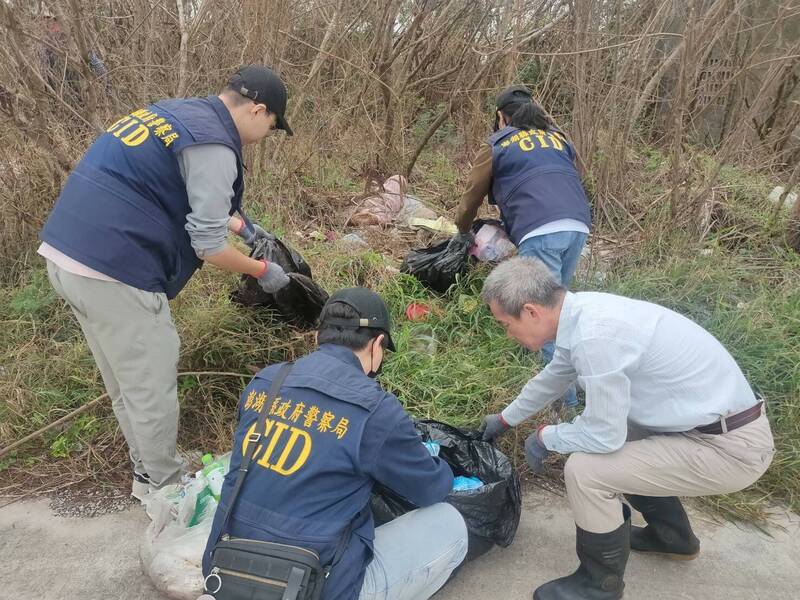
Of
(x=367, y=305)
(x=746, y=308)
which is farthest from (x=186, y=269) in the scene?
(x=746, y=308)

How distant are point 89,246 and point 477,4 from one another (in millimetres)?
5304

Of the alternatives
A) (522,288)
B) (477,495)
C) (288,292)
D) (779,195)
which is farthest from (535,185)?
(779,195)

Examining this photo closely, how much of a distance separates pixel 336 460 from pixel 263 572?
13.6 inches

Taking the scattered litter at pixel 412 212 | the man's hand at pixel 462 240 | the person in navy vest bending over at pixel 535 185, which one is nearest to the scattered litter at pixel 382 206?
the scattered litter at pixel 412 212

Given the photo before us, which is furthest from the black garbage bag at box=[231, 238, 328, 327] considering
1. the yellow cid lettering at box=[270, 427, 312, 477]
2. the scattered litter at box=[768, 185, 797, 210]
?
the scattered litter at box=[768, 185, 797, 210]

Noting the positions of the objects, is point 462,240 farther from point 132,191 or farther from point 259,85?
point 132,191

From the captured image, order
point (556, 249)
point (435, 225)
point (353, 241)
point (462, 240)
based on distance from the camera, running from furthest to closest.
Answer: point (435, 225)
point (353, 241)
point (462, 240)
point (556, 249)

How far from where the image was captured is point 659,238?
4316 millimetres

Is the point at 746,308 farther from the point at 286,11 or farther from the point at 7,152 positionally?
the point at 7,152

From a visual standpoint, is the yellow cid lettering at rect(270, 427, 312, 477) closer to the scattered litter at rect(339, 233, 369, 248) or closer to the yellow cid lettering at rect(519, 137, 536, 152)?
the yellow cid lettering at rect(519, 137, 536, 152)

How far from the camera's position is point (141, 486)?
102 inches

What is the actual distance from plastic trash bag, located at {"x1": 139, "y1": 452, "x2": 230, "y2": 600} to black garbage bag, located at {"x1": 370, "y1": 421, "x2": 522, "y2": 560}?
25.7 inches

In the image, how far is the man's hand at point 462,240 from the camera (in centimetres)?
365

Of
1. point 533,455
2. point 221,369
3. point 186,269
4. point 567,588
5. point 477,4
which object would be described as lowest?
point 221,369
